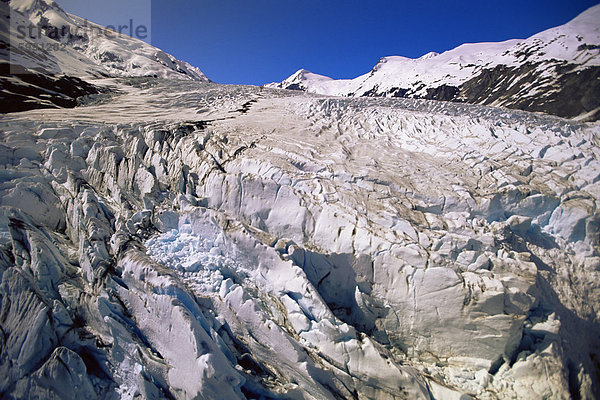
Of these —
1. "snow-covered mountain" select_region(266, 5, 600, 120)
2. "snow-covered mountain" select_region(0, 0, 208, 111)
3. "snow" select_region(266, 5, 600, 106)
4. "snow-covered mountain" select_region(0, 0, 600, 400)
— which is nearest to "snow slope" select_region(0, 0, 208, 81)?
"snow-covered mountain" select_region(0, 0, 208, 111)

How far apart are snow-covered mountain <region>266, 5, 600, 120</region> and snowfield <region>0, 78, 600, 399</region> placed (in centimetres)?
3251

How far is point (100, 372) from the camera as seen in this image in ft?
17.6

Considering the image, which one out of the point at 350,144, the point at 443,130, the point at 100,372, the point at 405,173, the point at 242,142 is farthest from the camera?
the point at 443,130

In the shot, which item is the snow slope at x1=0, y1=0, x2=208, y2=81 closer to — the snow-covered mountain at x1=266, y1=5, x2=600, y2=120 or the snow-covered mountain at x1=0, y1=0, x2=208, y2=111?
the snow-covered mountain at x1=0, y1=0, x2=208, y2=111

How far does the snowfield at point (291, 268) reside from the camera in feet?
17.4

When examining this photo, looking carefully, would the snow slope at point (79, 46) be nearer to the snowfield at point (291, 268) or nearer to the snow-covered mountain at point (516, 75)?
the snowfield at point (291, 268)

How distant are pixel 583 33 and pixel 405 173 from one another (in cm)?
5608

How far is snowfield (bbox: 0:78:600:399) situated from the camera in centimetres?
531

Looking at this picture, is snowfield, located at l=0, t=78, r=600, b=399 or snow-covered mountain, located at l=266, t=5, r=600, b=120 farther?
snow-covered mountain, located at l=266, t=5, r=600, b=120

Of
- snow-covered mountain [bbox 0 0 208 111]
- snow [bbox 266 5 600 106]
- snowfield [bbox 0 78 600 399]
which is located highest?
snow [bbox 266 5 600 106]

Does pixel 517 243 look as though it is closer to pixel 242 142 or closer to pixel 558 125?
pixel 558 125

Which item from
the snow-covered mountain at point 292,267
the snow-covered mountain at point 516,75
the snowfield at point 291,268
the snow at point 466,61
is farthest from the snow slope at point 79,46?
the snow-covered mountain at point 516,75

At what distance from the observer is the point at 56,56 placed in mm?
→ 28641

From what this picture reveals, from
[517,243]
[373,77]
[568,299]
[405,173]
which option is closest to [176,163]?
[405,173]
